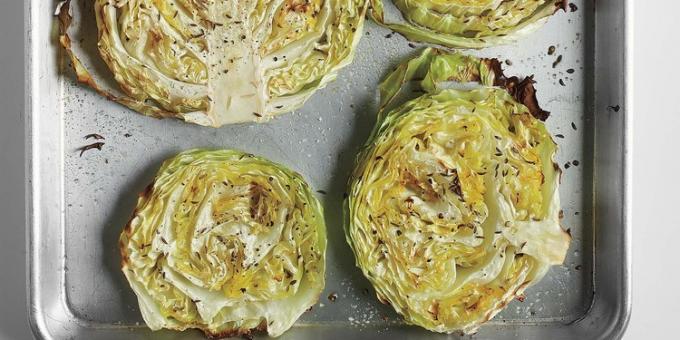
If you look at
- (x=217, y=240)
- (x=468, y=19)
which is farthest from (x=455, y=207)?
(x=217, y=240)

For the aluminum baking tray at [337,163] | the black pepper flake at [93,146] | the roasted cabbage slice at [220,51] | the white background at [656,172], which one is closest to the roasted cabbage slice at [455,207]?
the aluminum baking tray at [337,163]

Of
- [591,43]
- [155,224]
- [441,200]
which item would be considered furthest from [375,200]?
[591,43]

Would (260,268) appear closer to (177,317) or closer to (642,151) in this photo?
(177,317)

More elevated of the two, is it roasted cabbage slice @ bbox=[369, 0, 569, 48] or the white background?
roasted cabbage slice @ bbox=[369, 0, 569, 48]

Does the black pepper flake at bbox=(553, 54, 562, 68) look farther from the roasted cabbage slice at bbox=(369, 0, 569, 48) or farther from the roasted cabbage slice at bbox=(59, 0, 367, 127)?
the roasted cabbage slice at bbox=(59, 0, 367, 127)

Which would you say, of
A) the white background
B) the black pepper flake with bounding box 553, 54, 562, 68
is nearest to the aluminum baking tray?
the black pepper flake with bounding box 553, 54, 562, 68
